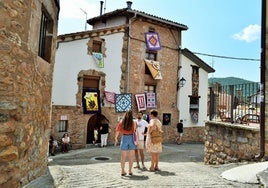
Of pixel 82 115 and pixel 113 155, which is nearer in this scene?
pixel 113 155

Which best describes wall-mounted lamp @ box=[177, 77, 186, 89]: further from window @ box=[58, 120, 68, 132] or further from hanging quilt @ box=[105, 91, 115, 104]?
window @ box=[58, 120, 68, 132]

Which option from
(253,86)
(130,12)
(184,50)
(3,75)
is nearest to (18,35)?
(3,75)

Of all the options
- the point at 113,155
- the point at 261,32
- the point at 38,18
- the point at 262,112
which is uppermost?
the point at 261,32

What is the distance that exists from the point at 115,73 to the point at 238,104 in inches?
363

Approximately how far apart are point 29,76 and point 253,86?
5.85 meters

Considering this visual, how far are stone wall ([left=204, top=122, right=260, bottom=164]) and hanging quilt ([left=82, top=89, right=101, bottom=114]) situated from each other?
316 inches

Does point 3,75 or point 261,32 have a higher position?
point 261,32

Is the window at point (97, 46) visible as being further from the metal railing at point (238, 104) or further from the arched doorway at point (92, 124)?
the metal railing at point (238, 104)

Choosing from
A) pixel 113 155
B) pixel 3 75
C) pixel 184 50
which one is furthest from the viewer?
pixel 184 50

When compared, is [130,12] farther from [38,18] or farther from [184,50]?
[38,18]

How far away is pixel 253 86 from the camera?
281 inches

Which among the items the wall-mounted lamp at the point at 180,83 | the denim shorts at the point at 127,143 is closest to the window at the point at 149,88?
the wall-mounted lamp at the point at 180,83

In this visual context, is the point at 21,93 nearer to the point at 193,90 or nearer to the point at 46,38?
the point at 46,38

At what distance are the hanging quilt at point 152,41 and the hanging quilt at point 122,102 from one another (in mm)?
3805
